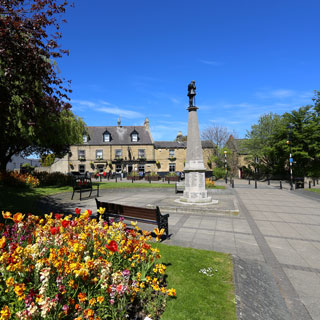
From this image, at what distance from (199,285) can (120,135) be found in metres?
38.3

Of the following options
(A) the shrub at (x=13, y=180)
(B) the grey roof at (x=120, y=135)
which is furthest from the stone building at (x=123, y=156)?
(A) the shrub at (x=13, y=180)

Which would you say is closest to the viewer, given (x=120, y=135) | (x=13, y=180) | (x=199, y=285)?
(x=199, y=285)

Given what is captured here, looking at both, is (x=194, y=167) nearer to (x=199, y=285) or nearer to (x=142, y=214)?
(x=142, y=214)

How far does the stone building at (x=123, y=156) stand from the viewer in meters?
37.6

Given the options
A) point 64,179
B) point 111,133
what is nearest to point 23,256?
point 64,179

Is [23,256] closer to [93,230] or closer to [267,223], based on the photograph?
[93,230]

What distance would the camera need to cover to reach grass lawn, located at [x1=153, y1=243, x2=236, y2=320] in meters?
2.62

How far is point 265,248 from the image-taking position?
5.26m

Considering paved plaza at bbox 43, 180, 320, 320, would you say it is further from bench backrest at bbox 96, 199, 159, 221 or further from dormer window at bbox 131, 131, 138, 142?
dormer window at bbox 131, 131, 138, 142

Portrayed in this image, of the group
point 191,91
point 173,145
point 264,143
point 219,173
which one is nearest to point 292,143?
point 264,143

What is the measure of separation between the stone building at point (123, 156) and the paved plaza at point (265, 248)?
2861cm

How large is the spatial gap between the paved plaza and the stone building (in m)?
28.6

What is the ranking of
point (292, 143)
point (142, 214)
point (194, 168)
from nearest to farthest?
point (142, 214) → point (194, 168) → point (292, 143)

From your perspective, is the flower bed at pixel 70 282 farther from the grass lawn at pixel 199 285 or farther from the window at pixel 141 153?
the window at pixel 141 153
